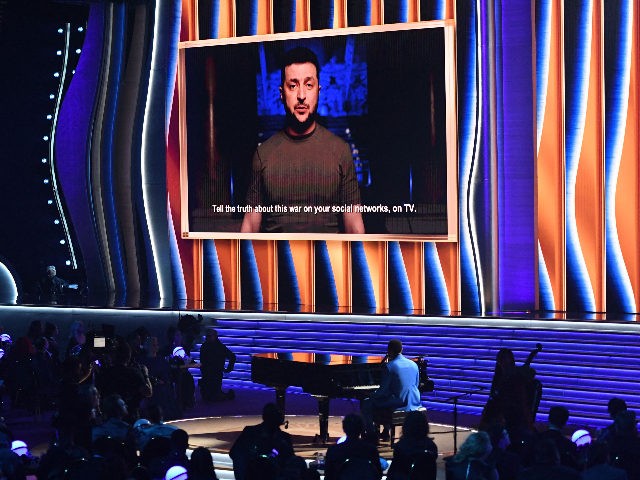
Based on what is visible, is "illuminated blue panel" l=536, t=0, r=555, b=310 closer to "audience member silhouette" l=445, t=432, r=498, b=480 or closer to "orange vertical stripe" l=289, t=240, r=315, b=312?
"orange vertical stripe" l=289, t=240, r=315, b=312

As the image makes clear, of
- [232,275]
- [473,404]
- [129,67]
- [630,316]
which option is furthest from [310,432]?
[129,67]

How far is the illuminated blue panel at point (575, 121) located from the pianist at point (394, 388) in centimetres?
471

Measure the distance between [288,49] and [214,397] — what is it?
16.5ft

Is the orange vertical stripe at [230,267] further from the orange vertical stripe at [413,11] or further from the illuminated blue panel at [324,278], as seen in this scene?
the orange vertical stripe at [413,11]

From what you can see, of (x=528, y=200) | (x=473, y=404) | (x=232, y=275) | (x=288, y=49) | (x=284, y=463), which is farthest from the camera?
(x=232, y=275)

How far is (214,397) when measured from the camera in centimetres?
1495

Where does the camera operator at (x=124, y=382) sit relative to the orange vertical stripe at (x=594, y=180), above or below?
below

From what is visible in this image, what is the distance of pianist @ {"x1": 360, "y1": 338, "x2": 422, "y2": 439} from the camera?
11.1 metres

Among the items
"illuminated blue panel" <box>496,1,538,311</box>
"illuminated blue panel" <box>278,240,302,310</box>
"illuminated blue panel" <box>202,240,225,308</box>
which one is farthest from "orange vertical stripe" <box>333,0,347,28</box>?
"illuminated blue panel" <box>202,240,225,308</box>

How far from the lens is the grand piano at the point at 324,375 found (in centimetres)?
1133

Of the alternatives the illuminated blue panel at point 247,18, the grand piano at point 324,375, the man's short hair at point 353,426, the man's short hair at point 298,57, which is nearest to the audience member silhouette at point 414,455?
the man's short hair at point 353,426

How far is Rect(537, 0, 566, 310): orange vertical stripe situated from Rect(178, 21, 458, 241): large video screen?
3.82ft

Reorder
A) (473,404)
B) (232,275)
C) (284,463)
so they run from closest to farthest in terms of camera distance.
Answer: (284,463)
(473,404)
(232,275)

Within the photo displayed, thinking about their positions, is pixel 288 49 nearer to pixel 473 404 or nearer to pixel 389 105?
pixel 389 105
